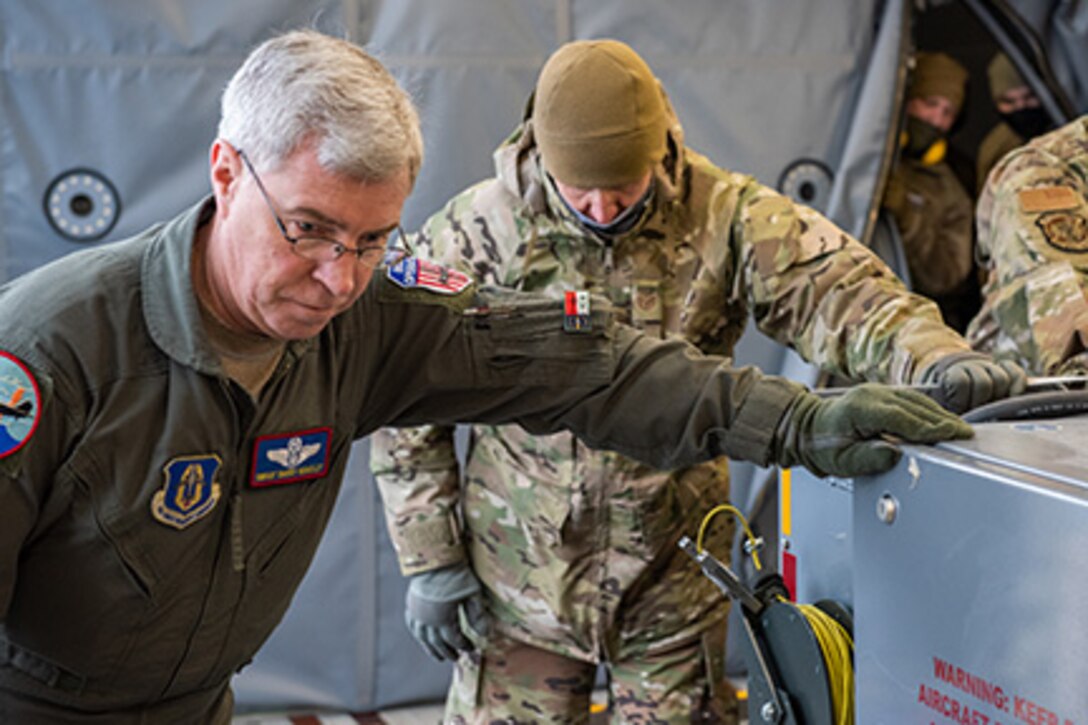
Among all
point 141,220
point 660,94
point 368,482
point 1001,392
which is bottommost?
point 368,482

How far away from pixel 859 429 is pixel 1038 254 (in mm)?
1534

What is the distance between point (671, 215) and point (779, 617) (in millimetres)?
A: 896

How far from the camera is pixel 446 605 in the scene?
102 inches

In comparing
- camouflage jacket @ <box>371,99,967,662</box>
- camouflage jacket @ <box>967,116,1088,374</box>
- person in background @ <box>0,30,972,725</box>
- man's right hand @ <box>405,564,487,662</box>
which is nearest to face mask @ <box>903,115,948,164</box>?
camouflage jacket @ <box>967,116,1088,374</box>

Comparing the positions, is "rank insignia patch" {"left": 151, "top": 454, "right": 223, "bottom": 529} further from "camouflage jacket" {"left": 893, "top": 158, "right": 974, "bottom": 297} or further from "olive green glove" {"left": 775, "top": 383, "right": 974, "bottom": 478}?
"camouflage jacket" {"left": 893, "top": 158, "right": 974, "bottom": 297}

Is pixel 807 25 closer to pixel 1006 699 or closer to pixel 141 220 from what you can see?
pixel 141 220

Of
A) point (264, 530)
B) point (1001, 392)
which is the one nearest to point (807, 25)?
point (1001, 392)

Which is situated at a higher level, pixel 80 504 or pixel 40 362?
pixel 40 362

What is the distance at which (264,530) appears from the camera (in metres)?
1.72

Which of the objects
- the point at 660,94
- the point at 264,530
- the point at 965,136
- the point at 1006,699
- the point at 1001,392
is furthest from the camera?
the point at 965,136

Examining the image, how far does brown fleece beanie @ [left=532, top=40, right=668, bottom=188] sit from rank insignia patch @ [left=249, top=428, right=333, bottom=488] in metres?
0.75

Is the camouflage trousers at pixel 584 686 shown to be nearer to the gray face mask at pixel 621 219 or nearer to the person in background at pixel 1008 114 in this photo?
the gray face mask at pixel 621 219

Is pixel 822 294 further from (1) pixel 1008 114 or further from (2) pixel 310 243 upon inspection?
(1) pixel 1008 114

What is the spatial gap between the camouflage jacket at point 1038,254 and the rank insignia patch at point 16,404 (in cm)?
186
